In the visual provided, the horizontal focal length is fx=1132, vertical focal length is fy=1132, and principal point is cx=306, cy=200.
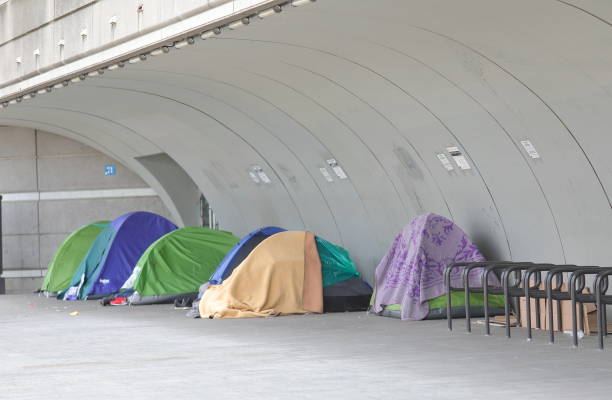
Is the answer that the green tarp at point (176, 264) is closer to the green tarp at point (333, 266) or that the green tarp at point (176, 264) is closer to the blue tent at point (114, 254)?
the blue tent at point (114, 254)

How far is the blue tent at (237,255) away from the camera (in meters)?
16.4

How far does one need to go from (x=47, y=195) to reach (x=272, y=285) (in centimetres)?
1088

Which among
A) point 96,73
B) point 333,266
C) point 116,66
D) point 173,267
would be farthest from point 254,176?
point 116,66

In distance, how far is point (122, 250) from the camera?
67.0ft

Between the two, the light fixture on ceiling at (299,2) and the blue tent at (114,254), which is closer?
the light fixture on ceiling at (299,2)

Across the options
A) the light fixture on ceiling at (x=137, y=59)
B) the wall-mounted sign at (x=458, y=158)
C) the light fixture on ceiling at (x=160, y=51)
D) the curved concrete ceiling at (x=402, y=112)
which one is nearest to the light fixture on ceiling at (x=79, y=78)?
the curved concrete ceiling at (x=402, y=112)

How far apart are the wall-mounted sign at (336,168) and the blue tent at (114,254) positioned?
4.58m

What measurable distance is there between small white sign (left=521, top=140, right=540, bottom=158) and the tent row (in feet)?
6.54

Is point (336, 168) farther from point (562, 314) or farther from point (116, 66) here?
point (562, 314)

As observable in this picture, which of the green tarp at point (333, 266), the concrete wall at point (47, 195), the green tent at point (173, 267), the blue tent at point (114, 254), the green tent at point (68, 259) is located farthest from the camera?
the concrete wall at point (47, 195)

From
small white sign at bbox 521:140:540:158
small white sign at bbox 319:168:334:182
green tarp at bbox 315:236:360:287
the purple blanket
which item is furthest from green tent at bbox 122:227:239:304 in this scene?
small white sign at bbox 521:140:540:158

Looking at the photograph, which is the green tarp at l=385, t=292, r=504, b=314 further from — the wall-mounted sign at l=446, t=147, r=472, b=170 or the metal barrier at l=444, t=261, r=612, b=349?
the wall-mounted sign at l=446, t=147, r=472, b=170

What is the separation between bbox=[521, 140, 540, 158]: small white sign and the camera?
12.8m

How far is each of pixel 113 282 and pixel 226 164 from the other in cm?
296
